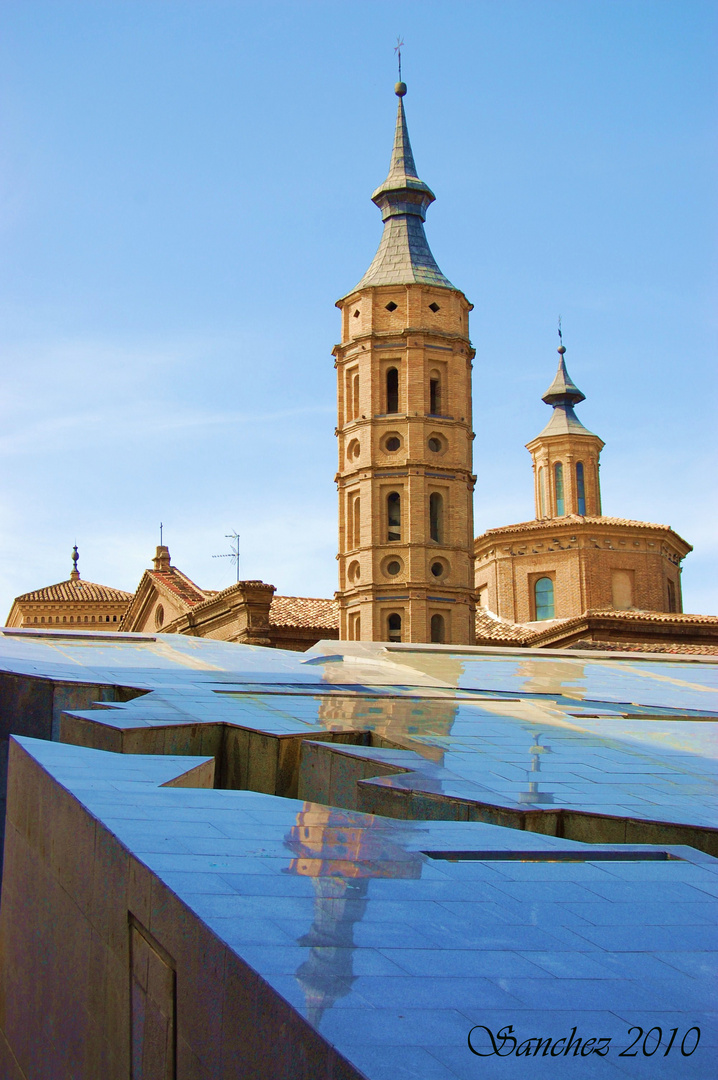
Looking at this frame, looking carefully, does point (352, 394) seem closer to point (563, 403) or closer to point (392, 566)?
point (392, 566)

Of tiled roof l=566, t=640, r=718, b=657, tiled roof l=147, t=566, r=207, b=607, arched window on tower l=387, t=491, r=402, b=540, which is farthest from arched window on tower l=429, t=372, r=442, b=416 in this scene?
tiled roof l=147, t=566, r=207, b=607

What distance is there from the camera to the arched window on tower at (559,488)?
41.8 metres

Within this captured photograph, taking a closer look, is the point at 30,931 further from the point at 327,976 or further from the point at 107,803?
the point at 327,976

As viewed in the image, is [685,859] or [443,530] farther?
[443,530]

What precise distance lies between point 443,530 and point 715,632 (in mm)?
7602

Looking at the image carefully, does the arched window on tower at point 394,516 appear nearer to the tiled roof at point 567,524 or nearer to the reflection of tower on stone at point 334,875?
the tiled roof at point 567,524

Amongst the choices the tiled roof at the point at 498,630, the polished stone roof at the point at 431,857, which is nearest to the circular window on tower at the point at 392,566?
the tiled roof at the point at 498,630

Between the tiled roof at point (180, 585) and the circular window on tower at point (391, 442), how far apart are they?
5943mm

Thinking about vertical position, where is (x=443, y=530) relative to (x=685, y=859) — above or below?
above

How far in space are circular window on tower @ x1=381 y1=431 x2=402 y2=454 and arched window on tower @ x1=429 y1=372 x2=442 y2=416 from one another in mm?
1219

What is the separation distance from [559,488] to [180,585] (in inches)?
662

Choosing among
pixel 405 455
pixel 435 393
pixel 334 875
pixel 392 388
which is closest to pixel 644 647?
pixel 405 455

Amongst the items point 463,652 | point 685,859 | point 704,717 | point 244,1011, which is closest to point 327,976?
point 244,1011

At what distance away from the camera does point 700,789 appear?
20.9ft
